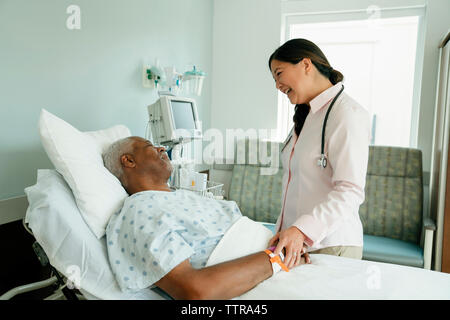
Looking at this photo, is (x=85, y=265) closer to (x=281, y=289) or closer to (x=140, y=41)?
(x=281, y=289)

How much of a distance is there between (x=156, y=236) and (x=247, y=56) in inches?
97.0

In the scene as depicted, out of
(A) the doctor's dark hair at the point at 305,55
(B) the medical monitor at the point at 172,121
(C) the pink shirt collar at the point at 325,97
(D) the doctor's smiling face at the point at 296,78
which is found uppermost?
(A) the doctor's dark hair at the point at 305,55

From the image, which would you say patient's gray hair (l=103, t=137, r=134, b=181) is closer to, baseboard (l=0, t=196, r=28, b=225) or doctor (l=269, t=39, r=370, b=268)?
baseboard (l=0, t=196, r=28, b=225)

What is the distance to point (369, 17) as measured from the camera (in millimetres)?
2830

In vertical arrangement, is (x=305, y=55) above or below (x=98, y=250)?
above

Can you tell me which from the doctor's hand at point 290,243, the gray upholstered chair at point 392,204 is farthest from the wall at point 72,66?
the gray upholstered chair at point 392,204

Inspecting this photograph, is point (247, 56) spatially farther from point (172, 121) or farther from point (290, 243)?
point (290, 243)

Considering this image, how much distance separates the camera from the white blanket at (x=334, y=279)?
1.03 metres

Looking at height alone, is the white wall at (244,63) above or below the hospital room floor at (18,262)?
above

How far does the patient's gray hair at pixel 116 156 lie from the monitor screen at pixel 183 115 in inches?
15.2

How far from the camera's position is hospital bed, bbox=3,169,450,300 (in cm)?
104

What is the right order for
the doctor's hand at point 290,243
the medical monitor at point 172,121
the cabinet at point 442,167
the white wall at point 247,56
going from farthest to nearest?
the white wall at point 247,56 → the cabinet at point 442,167 → the medical monitor at point 172,121 → the doctor's hand at point 290,243

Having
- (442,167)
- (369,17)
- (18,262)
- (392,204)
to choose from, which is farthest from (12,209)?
(369,17)

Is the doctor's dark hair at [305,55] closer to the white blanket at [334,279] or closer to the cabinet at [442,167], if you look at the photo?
the white blanket at [334,279]
